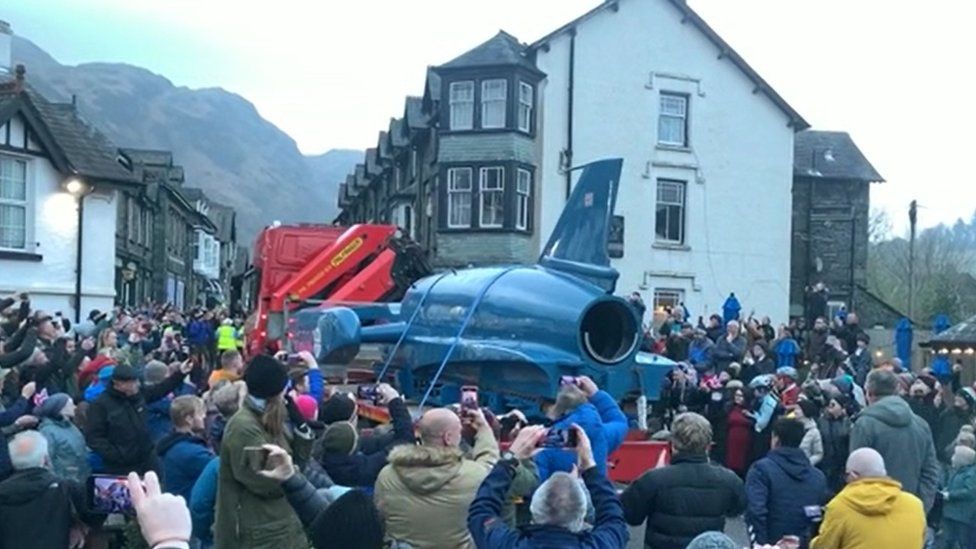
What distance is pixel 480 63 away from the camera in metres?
28.0

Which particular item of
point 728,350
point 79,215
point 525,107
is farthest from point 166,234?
point 728,350

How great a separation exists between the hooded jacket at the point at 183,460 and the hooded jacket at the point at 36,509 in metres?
0.70

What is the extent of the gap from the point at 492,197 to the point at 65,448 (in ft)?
70.9

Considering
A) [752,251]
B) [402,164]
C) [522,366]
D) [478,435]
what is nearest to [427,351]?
[522,366]

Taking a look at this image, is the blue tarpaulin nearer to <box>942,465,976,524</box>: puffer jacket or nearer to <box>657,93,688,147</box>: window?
<box>657,93,688,147</box>: window

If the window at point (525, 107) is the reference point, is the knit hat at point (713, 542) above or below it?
below

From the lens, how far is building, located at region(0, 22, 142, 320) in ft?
68.0

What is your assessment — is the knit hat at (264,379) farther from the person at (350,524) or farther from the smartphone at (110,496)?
the person at (350,524)

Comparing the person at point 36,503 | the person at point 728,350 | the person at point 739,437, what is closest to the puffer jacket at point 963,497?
the person at point 739,437

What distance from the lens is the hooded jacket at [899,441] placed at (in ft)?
25.4

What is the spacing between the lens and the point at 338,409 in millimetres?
6672

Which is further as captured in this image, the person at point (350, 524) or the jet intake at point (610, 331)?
the jet intake at point (610, 331)

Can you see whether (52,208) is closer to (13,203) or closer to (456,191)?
(13,203)

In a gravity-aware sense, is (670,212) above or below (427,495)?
above
